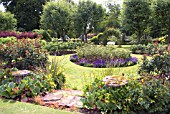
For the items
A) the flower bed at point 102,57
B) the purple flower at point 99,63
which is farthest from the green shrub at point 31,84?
the flower bed at point 102,57

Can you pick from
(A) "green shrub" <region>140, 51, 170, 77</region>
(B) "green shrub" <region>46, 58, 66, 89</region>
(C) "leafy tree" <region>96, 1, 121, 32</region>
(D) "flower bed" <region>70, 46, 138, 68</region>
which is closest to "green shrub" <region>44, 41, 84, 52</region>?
(D) "flower bed" <region>70, 46, 138, 68</region>

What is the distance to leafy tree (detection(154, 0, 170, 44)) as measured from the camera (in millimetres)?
18516

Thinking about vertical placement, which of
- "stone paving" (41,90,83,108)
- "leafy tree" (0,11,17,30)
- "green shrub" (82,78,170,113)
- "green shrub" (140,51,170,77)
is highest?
"leafy tree" (0,11,17,30)

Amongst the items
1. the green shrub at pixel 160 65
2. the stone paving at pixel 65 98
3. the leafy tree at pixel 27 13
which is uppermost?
the leafy tree at pixel 27 13

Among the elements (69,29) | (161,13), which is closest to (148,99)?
(161,13)

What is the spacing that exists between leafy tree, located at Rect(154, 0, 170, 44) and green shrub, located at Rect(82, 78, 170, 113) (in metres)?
16.8

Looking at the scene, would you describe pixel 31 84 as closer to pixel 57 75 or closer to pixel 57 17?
pixel 57 75

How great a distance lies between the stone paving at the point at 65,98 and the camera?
4.01 meters

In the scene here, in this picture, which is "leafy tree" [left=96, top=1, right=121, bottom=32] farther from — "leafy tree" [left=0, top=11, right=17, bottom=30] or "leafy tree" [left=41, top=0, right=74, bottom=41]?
"leafy tree" [left=0, top=11, right=17, bottom=30]

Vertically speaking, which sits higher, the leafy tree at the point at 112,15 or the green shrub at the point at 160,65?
the leafy tree at the point at 112,15

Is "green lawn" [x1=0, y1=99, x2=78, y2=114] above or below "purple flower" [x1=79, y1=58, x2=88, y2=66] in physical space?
below

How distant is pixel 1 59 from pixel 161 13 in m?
16.0

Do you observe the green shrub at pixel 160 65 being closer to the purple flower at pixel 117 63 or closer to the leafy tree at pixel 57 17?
the purple flower at pixel 117 63

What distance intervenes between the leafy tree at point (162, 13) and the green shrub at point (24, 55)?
591 inches
